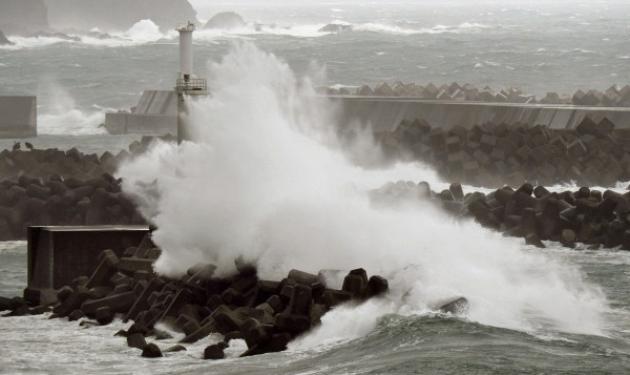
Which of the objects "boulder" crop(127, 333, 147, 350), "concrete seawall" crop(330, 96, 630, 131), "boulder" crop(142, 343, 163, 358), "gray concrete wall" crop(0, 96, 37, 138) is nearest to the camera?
"boulder" crop(142, 343, 163, 358)

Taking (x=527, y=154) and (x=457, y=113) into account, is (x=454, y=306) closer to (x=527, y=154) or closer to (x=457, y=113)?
(x=527, y=154)

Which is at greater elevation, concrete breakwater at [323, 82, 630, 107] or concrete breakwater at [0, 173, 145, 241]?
concrete breakwater at [323, 82, 630, 107]

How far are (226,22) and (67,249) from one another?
108940 mm

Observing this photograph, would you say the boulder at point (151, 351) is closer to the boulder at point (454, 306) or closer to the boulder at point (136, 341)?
the boulder at point (136, 341)

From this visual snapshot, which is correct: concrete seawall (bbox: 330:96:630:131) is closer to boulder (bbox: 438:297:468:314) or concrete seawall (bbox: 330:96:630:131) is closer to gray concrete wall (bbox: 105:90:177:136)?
gray concrete wall (bbox: 105:90:177:136)

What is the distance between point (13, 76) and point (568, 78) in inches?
966

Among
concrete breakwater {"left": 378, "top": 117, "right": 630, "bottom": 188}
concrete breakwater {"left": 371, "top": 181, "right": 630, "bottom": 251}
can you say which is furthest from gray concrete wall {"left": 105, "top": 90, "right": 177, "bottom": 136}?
concrete breakwater {"left": 371, "top": 181, "right": 630, "bottom": 251}

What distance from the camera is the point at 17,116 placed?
48.5m

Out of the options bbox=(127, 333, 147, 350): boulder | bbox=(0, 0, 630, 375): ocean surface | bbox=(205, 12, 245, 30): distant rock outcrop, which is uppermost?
bbox=(205, 12, 245, 30): distant rock outcrop

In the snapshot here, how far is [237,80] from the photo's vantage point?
24.2 meters

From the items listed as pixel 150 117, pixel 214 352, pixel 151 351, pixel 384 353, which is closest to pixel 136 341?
pixel 151 351

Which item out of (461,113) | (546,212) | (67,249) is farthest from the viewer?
(461,113)

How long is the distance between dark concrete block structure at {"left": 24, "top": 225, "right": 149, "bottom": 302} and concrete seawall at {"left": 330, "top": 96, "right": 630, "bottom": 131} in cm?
1473

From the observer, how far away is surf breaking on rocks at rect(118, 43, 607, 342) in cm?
1636
